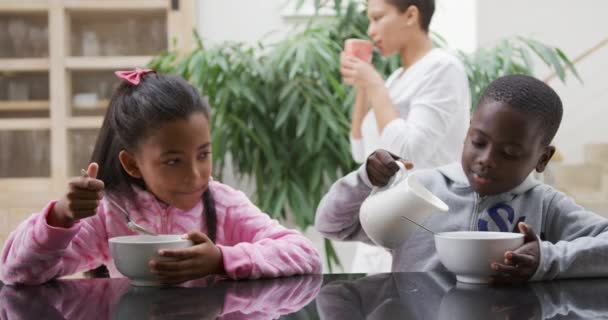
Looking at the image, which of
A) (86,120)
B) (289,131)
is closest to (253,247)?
(289,131)

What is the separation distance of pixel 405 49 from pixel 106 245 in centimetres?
107

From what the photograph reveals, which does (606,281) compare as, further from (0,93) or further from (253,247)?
(0,93)

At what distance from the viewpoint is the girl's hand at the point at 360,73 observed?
192 cm

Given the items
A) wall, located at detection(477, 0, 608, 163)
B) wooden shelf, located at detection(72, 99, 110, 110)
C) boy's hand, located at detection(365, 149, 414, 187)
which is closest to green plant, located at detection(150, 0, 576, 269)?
wooden shelf, located at detection(72, 99, 110, 110)

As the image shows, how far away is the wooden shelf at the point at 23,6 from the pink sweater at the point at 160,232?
239cm

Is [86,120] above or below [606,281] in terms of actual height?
below

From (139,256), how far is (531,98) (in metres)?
0.63

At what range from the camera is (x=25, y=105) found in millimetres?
3393

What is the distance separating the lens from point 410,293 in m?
0.86

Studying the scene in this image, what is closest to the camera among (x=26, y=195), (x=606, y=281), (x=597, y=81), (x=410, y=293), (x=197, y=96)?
(x=410, y=293)

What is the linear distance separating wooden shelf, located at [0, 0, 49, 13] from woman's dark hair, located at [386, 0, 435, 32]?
197cm

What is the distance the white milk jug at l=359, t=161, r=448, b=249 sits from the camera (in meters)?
0.98

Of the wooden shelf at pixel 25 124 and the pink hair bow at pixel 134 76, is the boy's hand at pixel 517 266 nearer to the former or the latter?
the pink hair bow at pixel 134 76

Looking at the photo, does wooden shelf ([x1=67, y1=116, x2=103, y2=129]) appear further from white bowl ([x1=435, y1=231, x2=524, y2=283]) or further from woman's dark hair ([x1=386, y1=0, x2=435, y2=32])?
white bowl ([x1=435, y1=231, x2=524, y2=283])
